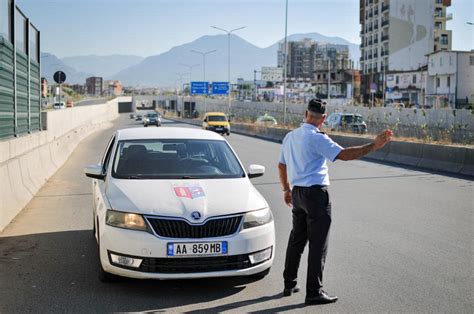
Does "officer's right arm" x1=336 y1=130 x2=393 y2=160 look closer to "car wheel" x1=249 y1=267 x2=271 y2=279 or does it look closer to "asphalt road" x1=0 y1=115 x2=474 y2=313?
"asphalt road" x1=0 y1=115 x2=474 y2=313

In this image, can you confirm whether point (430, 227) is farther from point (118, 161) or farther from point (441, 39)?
point (441, 39)

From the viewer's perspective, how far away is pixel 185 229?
19.3 feet

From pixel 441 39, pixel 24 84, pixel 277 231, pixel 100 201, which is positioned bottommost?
pixel 277 231

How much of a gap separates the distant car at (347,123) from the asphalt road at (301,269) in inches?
918

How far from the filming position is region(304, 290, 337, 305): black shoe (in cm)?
570

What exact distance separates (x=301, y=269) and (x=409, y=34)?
109961 millimetres

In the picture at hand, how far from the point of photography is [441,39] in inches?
4380

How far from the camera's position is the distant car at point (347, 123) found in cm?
3591

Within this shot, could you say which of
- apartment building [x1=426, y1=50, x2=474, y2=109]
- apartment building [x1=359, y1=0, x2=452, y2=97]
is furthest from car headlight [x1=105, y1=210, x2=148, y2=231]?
apartment building [x1=359, y1=0, x2=452, y2=97]

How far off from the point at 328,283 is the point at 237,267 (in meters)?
1.01

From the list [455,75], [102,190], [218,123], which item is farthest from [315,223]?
[455,75]

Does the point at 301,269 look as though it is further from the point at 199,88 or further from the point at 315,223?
the point at 199,88

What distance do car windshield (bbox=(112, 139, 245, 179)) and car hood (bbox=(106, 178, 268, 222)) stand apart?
0.96 ft

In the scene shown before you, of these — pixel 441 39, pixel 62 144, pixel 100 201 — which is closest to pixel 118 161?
pixel 100 201
